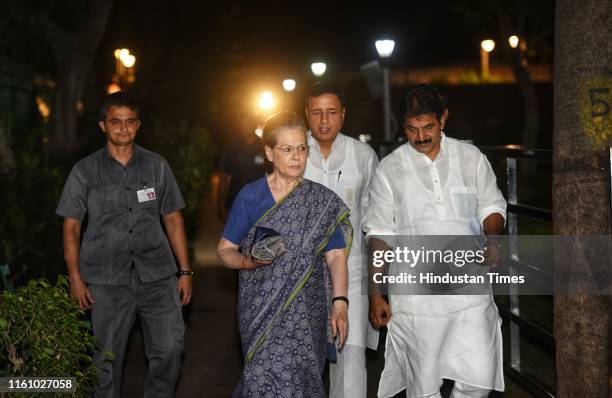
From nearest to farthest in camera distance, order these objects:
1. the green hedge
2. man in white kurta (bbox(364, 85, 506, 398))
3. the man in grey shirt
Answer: the green hedge
man in white kurta (bbox(364, 85, 506, 398))
the man in grey shirt

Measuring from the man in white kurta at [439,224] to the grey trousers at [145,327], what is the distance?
1371 mm

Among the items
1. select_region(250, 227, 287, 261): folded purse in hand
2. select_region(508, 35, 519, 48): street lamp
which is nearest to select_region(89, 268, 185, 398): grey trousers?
select_region(250, 227, 287, 261): folded purse in hand

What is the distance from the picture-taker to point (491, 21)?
4319cm

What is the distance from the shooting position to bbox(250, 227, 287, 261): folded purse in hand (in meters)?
5.09

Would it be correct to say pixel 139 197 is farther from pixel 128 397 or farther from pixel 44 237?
pixel 44 237

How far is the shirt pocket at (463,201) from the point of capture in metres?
5.64

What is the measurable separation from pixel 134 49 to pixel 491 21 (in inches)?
586

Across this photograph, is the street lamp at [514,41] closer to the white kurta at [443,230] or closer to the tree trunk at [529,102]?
the tree trunk at [529,102]

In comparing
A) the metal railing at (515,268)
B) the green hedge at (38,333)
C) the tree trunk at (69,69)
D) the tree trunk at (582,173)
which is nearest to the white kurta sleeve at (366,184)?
the metal railing at (515,268)

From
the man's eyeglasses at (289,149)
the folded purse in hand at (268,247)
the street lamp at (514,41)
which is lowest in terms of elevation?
the folded purse in hand at (268,247)

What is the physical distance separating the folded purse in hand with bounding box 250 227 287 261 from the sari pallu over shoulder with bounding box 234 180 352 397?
0.14 m

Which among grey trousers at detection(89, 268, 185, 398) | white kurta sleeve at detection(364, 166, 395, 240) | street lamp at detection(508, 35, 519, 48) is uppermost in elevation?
street lamp at detection(508, 35, 519, 48)

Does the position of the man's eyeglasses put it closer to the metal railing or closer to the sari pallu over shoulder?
the sari pallu over shoulder

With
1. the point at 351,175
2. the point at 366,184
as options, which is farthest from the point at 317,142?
the point at 366,184
